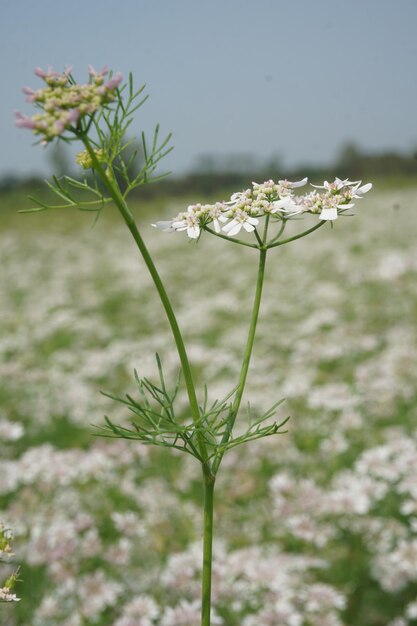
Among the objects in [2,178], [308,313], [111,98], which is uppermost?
[2,178]

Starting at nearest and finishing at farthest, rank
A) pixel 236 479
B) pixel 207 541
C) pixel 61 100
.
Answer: pixel 61 100
pixel 207 541
pixel 236 479

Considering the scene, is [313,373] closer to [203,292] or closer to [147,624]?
[147,624]

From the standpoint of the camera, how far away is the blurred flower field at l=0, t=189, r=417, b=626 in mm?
3305

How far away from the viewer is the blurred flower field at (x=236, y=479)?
3.30 metres

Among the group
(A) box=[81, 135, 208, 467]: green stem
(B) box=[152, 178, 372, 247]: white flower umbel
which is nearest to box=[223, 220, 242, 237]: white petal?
(B) box=[152, 178, 372, 247]: white flower umbel

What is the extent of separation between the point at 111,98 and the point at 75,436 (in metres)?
6.02

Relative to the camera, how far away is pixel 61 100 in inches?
47.2

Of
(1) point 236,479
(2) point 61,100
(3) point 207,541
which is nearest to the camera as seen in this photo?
(2) point 61,100

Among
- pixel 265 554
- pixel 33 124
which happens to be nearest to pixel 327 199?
pixel 33 124

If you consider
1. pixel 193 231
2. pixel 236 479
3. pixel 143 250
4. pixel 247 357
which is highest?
pixel 193 231

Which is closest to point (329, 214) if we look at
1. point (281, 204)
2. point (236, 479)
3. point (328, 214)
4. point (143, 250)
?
point (328, 214)

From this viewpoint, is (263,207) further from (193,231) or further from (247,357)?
(247,357)

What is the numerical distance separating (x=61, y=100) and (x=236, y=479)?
4.12 m

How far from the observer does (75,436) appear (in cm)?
680
